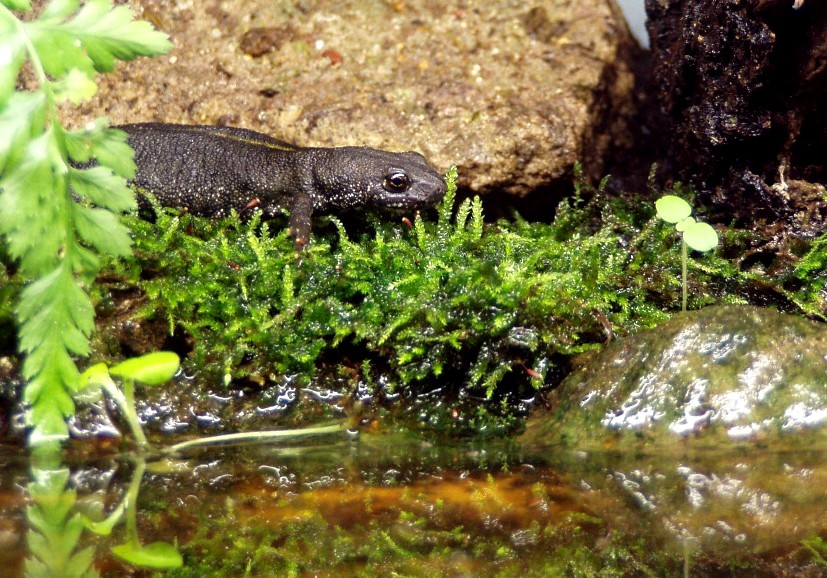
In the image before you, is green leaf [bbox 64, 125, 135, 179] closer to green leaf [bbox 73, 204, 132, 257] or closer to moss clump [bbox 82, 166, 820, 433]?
green leaf [bbox 73, 204, 132, 257]

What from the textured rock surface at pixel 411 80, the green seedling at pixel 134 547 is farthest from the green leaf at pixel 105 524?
the textured rock surface at pixel 411 80

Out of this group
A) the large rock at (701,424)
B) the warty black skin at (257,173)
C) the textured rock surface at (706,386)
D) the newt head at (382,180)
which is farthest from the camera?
the warty black skin at (257,173)

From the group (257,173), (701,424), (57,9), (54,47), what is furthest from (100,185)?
(701,424)

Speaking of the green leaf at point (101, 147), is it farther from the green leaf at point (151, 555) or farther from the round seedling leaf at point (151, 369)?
the green leaf at point (151, 555)

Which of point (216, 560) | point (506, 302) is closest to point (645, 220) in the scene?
point (506, 302)

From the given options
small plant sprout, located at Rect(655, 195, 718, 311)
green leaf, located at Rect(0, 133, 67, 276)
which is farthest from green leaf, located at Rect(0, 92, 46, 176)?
small plant sprout, located at Rect(655, 195, 718, 311)

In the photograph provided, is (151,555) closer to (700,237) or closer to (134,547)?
(134,547)

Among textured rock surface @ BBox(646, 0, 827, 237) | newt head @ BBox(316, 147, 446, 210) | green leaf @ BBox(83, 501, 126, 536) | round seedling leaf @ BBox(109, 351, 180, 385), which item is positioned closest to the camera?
green leaf @ BBox(83, 501, 126, 536)
